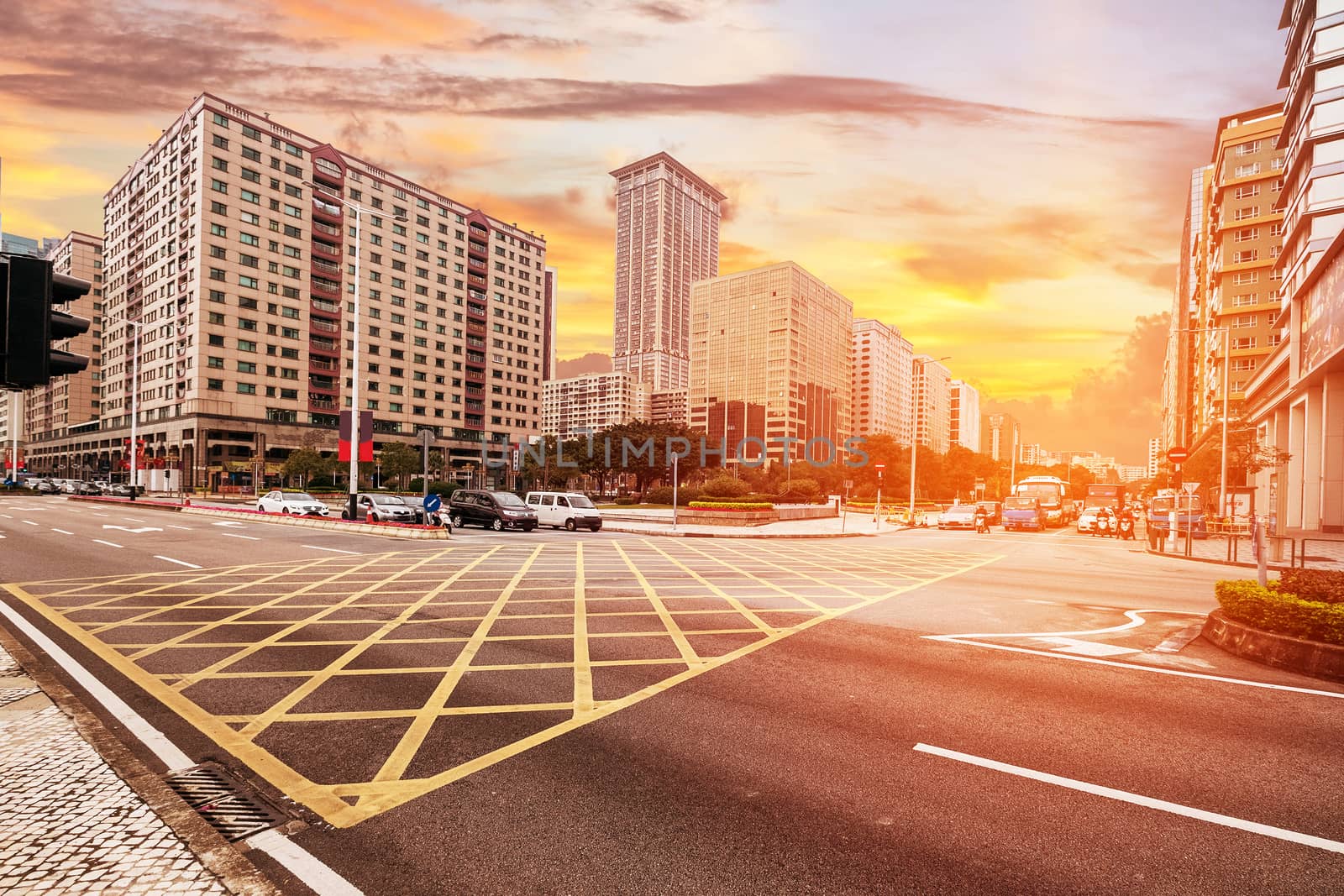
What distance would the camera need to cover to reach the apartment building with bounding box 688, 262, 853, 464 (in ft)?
545

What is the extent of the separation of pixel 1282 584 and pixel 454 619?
11.1 meters

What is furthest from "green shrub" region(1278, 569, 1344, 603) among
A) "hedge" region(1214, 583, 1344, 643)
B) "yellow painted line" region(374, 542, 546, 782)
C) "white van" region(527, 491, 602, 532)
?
"white van" region(527, 491, 602, 532)

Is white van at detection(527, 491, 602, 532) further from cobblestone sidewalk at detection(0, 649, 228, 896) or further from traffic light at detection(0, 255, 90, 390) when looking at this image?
cobblestone sidewalk at detection(0, 649, 228, 896)

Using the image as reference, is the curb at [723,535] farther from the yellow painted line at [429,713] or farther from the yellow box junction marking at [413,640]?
the yellow painted line at [429,713]

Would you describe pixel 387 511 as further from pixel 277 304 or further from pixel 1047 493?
pixel 277 304

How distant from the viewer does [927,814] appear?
4012mm

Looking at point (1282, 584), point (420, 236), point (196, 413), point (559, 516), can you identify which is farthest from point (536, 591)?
point (420, 236)

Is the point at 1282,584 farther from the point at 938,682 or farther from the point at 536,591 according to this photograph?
the point at 536,591

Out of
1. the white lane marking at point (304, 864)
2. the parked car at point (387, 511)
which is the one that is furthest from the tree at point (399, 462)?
the white lane marking at point (304, 864)

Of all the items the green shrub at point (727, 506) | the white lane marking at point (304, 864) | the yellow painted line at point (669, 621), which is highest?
the white lane marking at point (304, 864)

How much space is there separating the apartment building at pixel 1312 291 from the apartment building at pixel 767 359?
114511 millimetres

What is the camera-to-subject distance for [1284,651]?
761 centimetres

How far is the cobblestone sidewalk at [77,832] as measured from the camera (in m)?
3.21

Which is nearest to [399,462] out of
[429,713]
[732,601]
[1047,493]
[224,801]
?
[1047,493]
